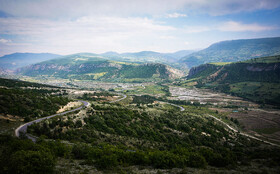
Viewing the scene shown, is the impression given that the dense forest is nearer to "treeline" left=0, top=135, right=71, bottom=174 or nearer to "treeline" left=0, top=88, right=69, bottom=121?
"treeline" left=0, top=135, right=71, bottom=174

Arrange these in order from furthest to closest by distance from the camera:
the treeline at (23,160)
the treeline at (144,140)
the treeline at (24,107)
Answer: the treeline at (24,107), the treeline at (144,140), the treeline at (23,160)

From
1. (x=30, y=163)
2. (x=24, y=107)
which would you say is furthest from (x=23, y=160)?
(x=24, y=107)

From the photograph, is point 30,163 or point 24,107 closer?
point 30,163

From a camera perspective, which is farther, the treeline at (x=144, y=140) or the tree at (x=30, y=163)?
the treeline at (x=144, y=140)

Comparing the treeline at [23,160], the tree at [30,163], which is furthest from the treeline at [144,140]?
the treeline at [23,160]

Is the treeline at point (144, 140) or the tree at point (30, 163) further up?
the tree at point (30, 163)

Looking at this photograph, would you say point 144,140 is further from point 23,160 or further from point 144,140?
point 23,160

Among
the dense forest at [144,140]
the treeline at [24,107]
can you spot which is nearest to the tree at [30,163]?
the dense forest at [144,140]

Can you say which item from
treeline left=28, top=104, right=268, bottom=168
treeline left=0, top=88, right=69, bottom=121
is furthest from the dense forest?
treeline left=0, top=88, right=69, bottom=121

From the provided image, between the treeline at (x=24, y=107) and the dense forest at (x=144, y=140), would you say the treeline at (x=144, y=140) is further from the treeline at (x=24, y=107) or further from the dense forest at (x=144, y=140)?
the treeline at (x=24, y=107)

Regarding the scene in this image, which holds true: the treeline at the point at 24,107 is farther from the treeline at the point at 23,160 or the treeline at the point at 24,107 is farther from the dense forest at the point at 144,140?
the treeline at the point at 23,160

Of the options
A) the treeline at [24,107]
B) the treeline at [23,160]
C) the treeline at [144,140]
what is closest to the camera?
the treeline at [23,160]
